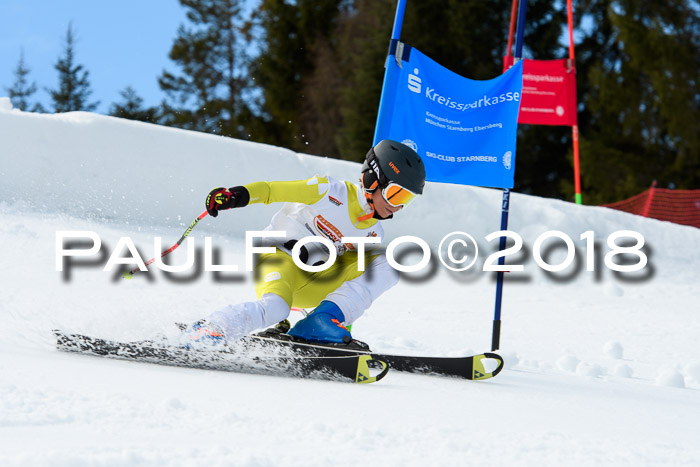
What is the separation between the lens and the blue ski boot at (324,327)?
134 inches

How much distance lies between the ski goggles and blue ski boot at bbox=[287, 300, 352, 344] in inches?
22.6

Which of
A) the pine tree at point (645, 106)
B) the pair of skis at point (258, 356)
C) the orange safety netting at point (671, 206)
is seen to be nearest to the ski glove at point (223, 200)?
the pair of skis at point (258, 356)

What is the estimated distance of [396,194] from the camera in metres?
3.42

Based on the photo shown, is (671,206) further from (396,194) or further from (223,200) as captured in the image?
(223,200)

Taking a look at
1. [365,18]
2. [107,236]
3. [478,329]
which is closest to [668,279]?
[478,329]

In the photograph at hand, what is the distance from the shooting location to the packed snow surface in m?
2.08

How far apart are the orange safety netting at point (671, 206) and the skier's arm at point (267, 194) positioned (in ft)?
37.6

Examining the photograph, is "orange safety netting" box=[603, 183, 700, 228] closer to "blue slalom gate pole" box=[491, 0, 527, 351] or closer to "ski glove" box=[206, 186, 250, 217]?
"blue slalom gate pole" box=[491, 0, 527, 351]

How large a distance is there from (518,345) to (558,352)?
291 mm

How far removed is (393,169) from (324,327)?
806 mm

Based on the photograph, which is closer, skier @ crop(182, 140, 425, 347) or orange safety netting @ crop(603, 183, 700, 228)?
skier @ crop(182, 140, 425, 347)

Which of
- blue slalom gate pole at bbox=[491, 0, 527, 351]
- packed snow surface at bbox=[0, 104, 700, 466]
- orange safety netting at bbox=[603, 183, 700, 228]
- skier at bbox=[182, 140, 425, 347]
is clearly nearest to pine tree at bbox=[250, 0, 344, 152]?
Result: orange safety netting at bbox=[603, 183, 700, 228]

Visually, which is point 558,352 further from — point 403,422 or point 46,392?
point 46,392

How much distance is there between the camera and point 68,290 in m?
5.17
